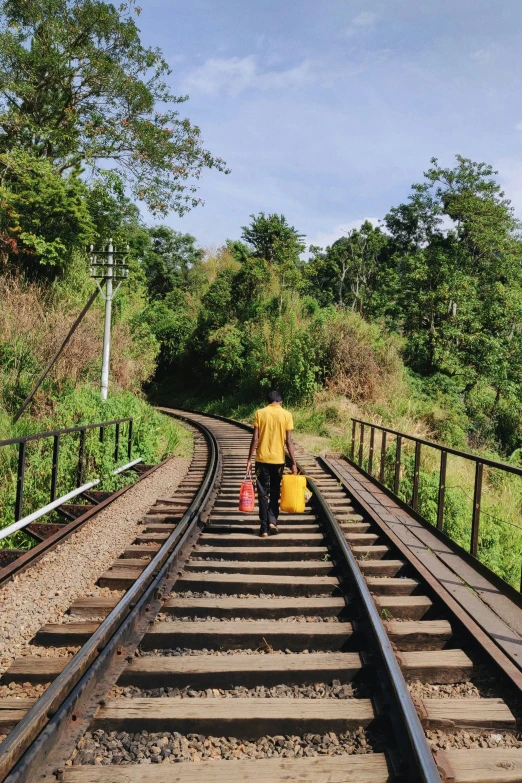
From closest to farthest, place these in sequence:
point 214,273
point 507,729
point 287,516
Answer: point 507,729
point 287,516
point 214,273

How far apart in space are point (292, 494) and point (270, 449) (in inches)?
22.9

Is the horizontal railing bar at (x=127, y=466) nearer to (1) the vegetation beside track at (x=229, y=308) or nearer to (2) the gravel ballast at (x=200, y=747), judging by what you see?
(1) the vegetation beside track at (x=229, y=308)

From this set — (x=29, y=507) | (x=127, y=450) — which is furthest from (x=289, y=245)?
(x=29, y=507)

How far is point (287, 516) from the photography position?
24.8ft

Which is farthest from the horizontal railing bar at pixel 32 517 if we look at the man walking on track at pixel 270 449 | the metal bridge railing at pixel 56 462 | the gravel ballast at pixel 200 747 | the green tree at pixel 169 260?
the green tree at pixel 169 260

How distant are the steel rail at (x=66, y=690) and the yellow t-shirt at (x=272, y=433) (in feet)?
5.93

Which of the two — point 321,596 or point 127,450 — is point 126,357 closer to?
point 127,450

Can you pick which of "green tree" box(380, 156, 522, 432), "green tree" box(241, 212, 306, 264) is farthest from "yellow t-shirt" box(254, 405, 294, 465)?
"green tree" box(241, 212, 306, 264)

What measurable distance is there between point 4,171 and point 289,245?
18.4m

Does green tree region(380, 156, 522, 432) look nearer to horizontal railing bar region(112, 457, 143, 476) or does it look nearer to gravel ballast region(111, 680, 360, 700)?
horizontal railing bar region(112, 457, 143, 476)

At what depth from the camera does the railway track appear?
2490mm

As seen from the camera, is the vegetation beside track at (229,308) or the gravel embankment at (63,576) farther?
the vegetation beside track at (229,308)

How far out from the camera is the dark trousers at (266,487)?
636 cm

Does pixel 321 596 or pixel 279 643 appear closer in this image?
pixel 279 643
